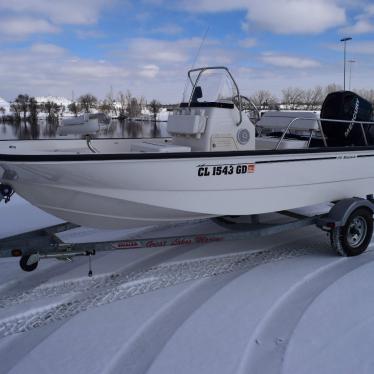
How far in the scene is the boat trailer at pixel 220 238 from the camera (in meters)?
3.34

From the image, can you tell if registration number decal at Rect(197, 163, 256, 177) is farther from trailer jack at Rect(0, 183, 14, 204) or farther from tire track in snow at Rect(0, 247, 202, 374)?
trailer jack at Rect(0, 183, 14, 204)

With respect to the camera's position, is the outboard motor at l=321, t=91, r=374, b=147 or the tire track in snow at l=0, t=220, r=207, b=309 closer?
the tire track in snow at l=0, t=220, r=207, b=309

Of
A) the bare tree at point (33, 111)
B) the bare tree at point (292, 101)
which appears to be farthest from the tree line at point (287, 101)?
the bare tree at point (33, 111)

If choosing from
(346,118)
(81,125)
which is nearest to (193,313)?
(81,125)

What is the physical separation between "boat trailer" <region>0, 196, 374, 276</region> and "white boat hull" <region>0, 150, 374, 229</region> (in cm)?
22

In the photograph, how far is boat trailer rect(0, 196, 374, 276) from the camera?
11.0 feet

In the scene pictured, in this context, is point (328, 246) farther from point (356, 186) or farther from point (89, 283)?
point (89, 283)

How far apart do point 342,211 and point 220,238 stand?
1313 millimetres

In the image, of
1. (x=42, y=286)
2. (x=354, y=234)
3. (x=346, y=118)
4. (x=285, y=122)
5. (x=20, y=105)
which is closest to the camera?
(x=42, y=286)

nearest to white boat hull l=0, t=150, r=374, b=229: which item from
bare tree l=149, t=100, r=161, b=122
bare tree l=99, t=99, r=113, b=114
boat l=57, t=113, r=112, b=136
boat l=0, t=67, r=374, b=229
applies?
boat l=0, t=67, r=374, b=229

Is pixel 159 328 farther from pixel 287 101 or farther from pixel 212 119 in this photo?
pixel 287 101

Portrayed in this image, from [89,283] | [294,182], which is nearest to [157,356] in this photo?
[89,283]

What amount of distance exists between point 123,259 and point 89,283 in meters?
0.59

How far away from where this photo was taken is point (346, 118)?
486 centimetres
